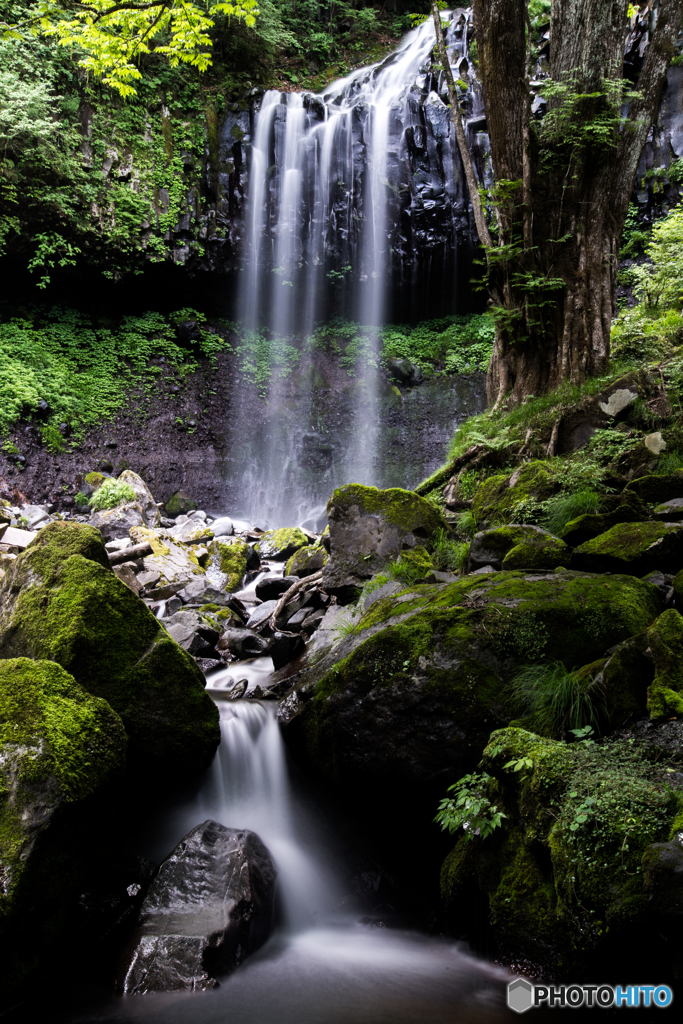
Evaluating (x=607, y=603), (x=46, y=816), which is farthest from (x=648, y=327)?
(x=46, y=816)

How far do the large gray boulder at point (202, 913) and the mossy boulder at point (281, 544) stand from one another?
6.20 m

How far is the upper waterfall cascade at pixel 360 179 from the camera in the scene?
16.3 metres

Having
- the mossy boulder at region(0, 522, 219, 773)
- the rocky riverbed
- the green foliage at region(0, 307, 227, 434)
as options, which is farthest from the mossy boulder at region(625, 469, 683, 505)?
the green foliage at region(0, 307, 227, 434)

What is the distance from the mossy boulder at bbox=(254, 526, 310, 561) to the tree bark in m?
4.24

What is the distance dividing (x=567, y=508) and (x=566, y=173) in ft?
14.5

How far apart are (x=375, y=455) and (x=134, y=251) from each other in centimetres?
827

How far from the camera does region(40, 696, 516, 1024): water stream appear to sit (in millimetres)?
2443

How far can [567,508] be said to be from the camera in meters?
4.71

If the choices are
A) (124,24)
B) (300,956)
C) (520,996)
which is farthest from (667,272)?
(300,956)

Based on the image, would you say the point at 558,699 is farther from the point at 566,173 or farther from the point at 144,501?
the point at 144,501

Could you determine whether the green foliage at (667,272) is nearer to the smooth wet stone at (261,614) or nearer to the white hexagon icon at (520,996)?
the smooth wet stone at (261,614)

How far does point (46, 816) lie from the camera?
2.54 m

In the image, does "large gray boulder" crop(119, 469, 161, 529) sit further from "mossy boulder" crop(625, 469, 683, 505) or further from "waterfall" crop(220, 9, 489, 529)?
"mossy boulder" crop(625, 469, 683, 505)

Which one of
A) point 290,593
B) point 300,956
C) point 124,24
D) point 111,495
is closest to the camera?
point 300,956
